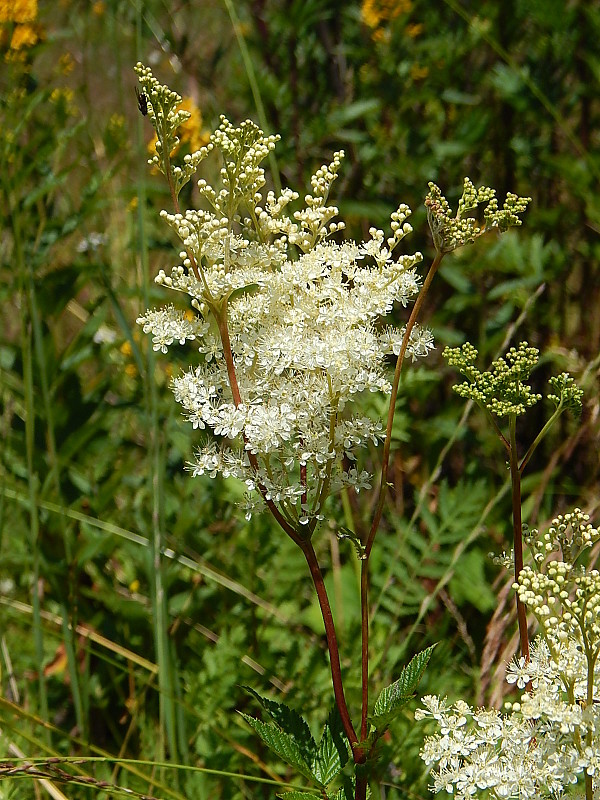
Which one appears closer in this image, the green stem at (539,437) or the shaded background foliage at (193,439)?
the green stem at (539,437)

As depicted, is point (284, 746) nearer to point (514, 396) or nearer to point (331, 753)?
point (331, 753)

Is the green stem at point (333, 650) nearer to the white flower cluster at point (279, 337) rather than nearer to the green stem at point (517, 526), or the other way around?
the white flower cluster at point (279, 337)

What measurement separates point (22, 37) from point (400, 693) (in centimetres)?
144

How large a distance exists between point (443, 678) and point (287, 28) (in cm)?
144

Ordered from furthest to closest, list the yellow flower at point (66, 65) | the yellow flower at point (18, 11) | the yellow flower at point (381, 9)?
the yellow flower at point (381, 9) < the yellow flower at point (66, 65) < the yellow flower at point (18, 11)

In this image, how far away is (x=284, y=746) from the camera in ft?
2.79

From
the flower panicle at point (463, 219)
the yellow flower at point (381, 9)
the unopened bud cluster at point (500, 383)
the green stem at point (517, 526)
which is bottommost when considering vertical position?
the green stem at point (517, 526)

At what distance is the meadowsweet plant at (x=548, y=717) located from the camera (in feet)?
2.30

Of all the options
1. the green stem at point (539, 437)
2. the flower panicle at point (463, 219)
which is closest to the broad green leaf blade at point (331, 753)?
the green stem at point (539, 437)

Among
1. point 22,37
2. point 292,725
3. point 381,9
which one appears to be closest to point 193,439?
point 22,37

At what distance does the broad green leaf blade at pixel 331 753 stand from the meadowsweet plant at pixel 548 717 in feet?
0.45

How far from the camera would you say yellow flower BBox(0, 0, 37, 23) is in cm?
163

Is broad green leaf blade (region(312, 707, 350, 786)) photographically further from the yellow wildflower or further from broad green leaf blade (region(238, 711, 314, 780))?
the yellow wildflower

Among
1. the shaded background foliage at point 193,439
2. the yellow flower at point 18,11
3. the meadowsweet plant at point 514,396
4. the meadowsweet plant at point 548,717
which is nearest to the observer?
the meadowsweet plant at point 548,717
